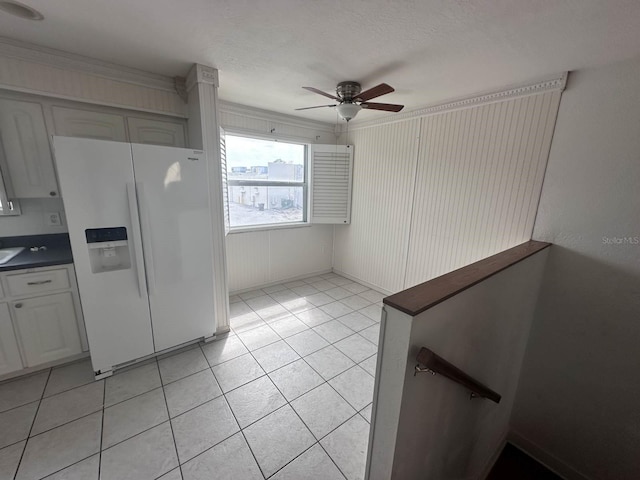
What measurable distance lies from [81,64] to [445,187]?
3.45 meters

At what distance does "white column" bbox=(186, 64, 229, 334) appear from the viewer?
7.02ft

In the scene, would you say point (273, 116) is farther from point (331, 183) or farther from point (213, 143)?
point (213, 143)

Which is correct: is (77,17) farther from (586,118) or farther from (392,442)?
(586,118)

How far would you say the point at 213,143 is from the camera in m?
2.27

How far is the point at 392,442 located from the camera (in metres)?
0.99

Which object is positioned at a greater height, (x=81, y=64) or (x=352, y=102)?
(x=81, y=64)

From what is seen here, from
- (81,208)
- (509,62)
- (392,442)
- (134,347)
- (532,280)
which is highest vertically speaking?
(509,62)

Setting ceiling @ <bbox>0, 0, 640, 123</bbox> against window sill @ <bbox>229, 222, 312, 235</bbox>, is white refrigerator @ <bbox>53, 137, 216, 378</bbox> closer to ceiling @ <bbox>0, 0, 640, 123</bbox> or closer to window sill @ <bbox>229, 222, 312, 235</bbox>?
ceiling @ <bbox>0, 0, 640, 123</bbox>

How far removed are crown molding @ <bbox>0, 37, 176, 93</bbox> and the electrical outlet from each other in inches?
46.4

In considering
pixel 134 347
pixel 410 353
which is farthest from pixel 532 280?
pixel 134 347

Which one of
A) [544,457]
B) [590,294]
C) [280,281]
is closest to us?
[590,294]

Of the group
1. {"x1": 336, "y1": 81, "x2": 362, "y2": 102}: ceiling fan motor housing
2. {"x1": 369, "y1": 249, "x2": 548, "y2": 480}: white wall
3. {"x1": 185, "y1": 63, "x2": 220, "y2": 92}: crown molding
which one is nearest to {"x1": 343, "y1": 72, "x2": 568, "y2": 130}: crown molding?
{"x1": 336, "y1": 81, "x2": 362, "y2": 102}: ceiling fan motor housing

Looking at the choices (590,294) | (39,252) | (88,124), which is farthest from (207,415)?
(590,294)

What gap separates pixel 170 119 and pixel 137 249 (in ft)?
4.41
